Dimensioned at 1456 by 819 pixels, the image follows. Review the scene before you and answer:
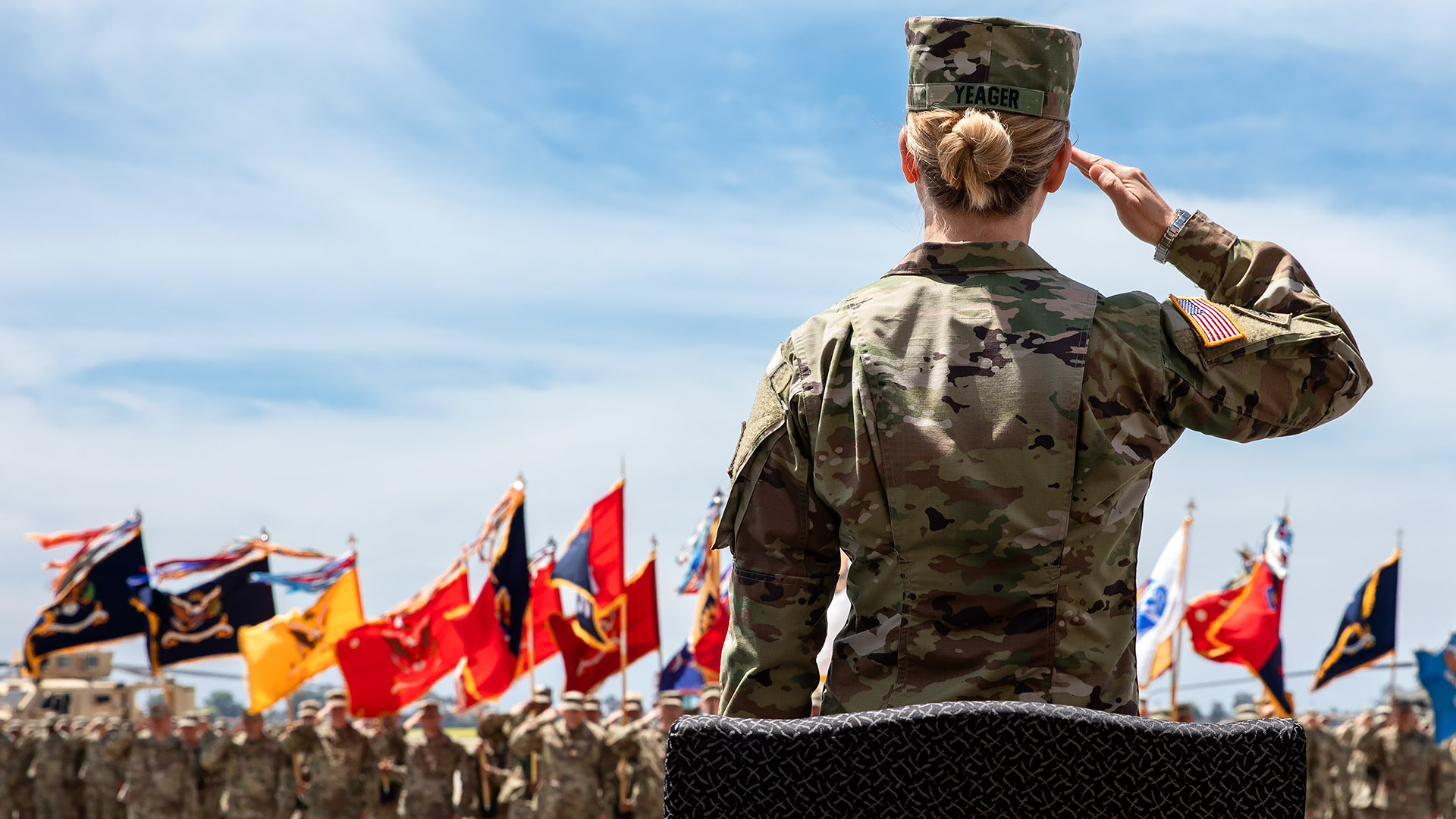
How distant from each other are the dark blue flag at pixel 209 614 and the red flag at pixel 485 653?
4.00 metres

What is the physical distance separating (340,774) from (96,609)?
4.71m

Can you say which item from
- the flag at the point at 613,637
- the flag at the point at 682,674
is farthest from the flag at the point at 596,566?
the flag at the point at 682,674

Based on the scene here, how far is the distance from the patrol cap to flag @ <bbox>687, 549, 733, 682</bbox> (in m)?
12.0

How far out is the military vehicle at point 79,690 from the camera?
1035 inches

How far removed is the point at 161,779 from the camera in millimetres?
17219

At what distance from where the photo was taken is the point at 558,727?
13586 millimetres

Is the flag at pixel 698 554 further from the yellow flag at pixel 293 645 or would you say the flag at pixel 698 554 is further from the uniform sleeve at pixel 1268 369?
the uniform sleeve at pixel 1268 369

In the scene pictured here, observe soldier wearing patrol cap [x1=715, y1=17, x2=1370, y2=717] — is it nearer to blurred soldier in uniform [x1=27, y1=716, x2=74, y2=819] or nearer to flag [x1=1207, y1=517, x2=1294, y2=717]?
flag [x1=1207, y1=517, x2=1294, y2=717]

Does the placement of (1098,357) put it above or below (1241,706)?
above

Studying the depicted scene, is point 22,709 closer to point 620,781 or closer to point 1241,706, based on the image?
point 620,781

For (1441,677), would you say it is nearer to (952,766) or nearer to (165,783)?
(165,783)

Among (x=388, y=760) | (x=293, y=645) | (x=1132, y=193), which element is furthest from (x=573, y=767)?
(x=1132, y=193)

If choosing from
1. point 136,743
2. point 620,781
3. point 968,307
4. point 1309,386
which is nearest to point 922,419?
point 968,307

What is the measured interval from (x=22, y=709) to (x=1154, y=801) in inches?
1126
